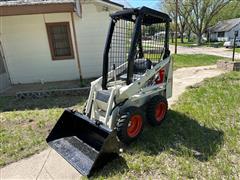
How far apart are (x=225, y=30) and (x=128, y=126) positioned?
150 feet

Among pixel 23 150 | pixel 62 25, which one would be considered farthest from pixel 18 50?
pixel 23 150

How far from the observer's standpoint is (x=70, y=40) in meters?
7.69

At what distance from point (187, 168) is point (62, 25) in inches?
265

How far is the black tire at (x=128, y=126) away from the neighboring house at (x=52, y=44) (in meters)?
4.69

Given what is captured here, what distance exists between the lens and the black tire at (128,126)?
9.81 ft

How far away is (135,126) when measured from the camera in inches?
131

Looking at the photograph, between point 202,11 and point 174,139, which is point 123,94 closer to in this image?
point 174,139

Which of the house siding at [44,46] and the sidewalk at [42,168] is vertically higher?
the house siding at [44,46]

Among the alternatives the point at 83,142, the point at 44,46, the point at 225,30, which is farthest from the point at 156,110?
the point at 225,30

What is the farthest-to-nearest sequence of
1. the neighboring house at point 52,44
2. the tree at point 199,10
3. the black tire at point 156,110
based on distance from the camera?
the tree at point 199,10 < the neighboring house at point 52,44 < the black tire at point 156,110

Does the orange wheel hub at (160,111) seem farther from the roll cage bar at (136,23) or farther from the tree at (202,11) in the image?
the tree at (202,11)

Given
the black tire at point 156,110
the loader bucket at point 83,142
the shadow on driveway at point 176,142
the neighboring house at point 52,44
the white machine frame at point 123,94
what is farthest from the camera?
the neighboring house at point 52,44

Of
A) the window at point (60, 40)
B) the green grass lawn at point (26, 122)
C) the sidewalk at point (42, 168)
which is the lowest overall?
the sidewalk at point (42, 168)

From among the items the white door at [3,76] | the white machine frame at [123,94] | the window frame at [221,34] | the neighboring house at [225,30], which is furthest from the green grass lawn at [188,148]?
the window frame at [221,34]
